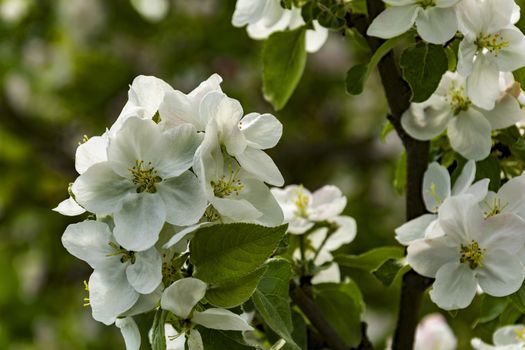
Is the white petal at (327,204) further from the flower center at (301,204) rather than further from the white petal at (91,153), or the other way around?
the white petal at (91,153)

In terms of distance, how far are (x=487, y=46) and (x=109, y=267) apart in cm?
46

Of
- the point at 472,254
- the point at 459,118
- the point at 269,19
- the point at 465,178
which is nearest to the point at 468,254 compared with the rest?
the point at 472,254

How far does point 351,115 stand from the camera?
12.9 feet

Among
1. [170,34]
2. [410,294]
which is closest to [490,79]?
[410,294]

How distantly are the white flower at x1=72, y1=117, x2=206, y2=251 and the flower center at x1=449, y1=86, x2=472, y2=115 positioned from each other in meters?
0.39

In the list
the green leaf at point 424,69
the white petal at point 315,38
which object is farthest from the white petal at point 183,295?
the white petal at point 315,38

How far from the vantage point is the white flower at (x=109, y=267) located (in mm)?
910

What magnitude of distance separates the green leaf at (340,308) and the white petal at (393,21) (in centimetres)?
34

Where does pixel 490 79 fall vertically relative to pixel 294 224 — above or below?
above

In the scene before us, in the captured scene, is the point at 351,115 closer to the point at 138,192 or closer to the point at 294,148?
the point at 294,148

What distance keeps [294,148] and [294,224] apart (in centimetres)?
226

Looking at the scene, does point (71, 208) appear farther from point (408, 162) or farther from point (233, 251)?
point (408, 162)

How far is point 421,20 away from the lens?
108 centimetres

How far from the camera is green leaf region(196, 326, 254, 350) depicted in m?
0.94
